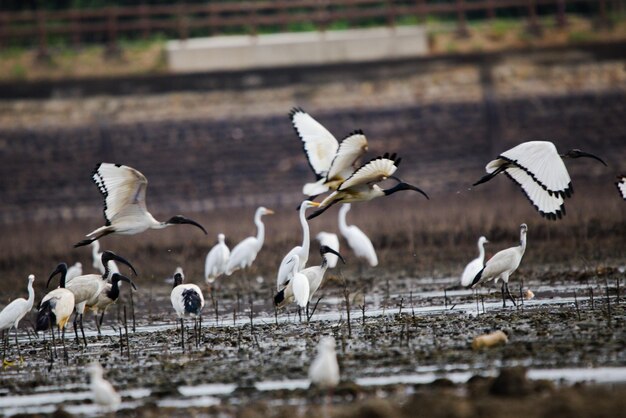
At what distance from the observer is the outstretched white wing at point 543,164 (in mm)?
13414

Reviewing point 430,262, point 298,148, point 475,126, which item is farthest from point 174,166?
point 430,262

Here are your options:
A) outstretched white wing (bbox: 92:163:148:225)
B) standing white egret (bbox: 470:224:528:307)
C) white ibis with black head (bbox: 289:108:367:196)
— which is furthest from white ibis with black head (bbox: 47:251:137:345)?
standing white egret (bbox: 470:224:528:307)

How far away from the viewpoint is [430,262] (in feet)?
65.1

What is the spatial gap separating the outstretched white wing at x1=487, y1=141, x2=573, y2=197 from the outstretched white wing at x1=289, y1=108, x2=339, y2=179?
2.81m

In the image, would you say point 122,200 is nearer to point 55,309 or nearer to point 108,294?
point 108,294

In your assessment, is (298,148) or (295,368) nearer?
(295,368)

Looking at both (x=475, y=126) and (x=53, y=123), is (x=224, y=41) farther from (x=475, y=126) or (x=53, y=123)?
(x=475, y=126)

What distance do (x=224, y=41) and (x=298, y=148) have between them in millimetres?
6295

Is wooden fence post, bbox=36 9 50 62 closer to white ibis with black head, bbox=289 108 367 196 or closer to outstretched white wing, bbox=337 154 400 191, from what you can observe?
white ibis with black head, bbox=289 108 367 196

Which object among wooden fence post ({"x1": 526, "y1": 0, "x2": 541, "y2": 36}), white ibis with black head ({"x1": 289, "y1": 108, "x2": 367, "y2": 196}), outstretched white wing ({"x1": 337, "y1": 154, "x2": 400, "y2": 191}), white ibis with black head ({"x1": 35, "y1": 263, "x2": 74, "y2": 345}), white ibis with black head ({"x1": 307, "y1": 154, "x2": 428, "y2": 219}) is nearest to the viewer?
white ibis with black head ({"x1": 35, "y1": 263, "x2": 74, "y2": 345})

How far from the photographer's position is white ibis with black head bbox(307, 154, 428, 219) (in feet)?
46.5

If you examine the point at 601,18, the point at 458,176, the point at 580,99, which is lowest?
the point at 458,176

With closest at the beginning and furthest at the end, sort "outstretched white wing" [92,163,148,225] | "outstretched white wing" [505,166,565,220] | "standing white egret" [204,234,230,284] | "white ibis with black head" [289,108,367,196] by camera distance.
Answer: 1. "outstretched white wing" [505,166,565,220]
2. "outstretched white wing" [92,163,148,225]
3. "white ibis with black head" [289,108,367,196]
4. "standing white egret" [204,234,230,284]

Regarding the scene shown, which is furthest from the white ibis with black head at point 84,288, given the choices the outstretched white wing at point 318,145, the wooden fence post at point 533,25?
the wooden fence post at point 533,25
